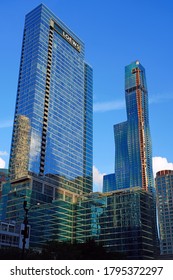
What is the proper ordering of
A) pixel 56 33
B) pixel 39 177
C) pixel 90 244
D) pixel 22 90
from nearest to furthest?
pixel 90 244 < pixel 39 177 < pixel 22 90 < pixel 56 33

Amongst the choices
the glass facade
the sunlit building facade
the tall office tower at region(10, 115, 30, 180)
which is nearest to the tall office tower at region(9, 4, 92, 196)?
the sunlit building facade

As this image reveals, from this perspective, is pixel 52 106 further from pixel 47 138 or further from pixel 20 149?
pixel 20 149

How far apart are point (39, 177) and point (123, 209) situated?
1662 inches

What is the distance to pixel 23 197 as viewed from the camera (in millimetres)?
145625

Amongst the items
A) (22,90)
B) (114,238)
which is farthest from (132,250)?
(22,90)

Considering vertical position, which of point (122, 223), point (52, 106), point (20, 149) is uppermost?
point (52, 106)

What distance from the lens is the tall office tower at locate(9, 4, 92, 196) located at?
6280 inches

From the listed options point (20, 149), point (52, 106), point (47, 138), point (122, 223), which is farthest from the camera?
point (52, 106)

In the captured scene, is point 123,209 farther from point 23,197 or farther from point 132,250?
point 23,197

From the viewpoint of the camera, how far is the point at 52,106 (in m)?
173

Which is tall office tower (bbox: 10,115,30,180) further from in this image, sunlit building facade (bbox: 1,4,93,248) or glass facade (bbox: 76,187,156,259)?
glass facade (bbox: 76,187,156,259)

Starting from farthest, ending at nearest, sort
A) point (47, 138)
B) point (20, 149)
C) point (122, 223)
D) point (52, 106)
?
point (52, 106) → point (47, 138) → point (20, 149) → point (122, 223)

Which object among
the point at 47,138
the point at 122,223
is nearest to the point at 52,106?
the point at 47,138

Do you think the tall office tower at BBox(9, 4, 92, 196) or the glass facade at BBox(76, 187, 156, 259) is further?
the tall office tower at BBox(9, 4, 92, 196)
